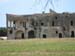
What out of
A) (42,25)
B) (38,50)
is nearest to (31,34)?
(42,25)

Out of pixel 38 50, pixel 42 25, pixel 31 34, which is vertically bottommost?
pixel 38 50

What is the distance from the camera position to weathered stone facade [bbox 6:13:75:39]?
3322 inches

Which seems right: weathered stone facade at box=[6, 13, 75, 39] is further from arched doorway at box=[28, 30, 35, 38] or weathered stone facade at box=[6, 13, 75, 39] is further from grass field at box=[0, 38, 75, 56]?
grass field at box=[0, 38, 75, 56]

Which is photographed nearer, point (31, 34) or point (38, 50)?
point (38, 50)

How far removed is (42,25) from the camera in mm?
85688

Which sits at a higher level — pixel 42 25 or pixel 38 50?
pixel 42 25

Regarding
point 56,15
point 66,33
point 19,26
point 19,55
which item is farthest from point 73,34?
point 19,55

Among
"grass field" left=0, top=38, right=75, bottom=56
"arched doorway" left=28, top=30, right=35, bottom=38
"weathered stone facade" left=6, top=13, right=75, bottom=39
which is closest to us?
"grass field" left=0, top=38, right=75, bottom=56

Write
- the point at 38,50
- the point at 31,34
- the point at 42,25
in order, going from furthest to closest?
1. the point at 31,34
2. the point at 42,25
3. the point at 38,50

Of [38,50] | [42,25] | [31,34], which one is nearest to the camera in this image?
[38,50]

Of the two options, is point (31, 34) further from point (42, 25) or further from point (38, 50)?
point (38, 50)

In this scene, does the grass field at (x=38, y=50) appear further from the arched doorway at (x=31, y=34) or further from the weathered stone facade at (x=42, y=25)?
the arched doorway at (x=31, y=34)

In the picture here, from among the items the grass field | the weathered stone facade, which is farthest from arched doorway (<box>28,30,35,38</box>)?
the grass field

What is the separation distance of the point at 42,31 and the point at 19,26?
284 inches
